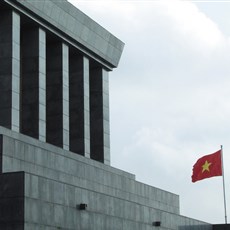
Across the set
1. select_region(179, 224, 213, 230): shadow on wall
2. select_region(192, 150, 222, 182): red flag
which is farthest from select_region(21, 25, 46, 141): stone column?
select_region(192, 150, 222, 182): red flag

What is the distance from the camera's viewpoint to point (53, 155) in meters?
47.8

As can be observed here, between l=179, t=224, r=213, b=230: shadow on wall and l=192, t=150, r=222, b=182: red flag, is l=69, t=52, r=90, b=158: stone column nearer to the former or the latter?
l=179, t=224, r=213, b=230: shadow on wall

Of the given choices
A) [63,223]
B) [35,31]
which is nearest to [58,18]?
[35,31]

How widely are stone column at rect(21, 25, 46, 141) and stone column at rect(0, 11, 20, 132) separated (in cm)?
270

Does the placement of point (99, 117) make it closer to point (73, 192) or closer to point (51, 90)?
point (51, 90)

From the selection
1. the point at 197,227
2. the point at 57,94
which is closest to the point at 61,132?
the point at 57,94

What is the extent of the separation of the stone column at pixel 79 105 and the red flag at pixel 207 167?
967 centimetres

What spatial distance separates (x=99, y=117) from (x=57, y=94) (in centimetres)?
765

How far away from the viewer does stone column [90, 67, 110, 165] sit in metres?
64.1

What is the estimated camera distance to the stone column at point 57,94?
5712 cm

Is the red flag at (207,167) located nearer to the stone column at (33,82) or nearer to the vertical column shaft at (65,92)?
the vertical column shaft at (65,92)

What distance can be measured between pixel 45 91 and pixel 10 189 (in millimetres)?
18388

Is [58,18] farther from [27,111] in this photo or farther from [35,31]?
[27,111]

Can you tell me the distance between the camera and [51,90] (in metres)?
58.1
